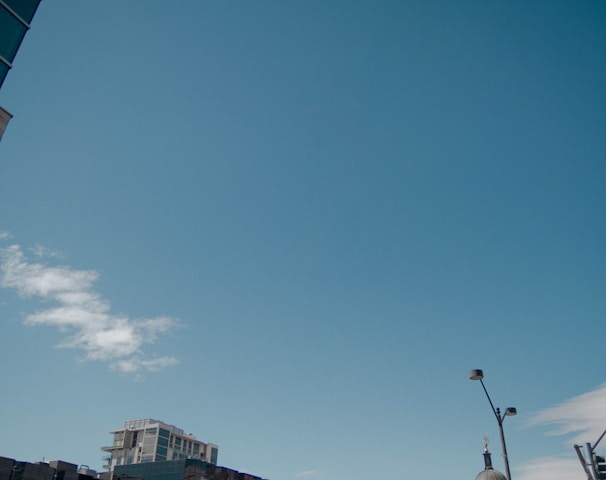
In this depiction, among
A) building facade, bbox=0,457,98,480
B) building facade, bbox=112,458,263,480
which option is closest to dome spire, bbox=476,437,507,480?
building facade, bbox=112,458,263,480

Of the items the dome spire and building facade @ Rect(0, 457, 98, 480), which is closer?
the dome spire

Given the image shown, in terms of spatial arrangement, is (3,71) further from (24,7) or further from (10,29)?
(24,7)

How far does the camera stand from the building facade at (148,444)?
409 feet

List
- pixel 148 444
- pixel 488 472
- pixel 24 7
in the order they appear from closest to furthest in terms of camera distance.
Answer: pixel 24 7
pixel 488 472
pixel 148 444

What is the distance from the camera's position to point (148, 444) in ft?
412

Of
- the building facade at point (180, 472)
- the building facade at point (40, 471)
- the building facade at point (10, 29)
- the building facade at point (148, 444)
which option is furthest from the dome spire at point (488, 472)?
the building facade at point (148, 444)

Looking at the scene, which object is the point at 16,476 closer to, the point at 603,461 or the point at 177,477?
the point at 177,477

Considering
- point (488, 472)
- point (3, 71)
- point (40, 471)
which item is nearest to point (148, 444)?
point (40, 471)

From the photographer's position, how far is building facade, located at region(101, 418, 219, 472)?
12455 cm

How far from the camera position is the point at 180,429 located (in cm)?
13475

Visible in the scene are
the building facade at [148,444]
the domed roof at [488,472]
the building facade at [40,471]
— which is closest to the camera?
the domed roof at [488,472]

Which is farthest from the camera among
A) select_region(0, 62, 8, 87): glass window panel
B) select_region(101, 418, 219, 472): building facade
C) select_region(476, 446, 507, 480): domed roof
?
select_region(101, 418, 219, 472): building facade

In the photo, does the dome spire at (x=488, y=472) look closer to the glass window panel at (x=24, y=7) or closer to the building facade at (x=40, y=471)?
the glass window panel at (x=24, y=7)

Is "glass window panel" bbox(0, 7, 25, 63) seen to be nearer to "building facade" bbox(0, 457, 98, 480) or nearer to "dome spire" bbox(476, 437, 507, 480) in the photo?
"dome spire" bbox(476, 437, 507, 480)
